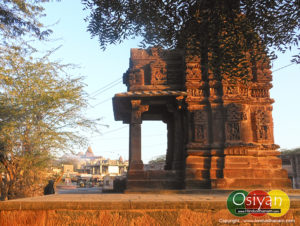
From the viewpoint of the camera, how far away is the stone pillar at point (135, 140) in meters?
8.99

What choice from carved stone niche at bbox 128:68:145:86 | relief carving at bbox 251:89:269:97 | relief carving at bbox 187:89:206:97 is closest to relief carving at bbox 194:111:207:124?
relief carving at bbox 187:89:206:97

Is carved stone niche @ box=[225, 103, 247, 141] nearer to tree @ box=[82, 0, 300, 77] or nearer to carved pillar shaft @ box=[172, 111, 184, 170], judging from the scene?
carved pillar shaft @ box=[172, 111, 184, 170]

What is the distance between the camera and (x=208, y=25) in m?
4.99

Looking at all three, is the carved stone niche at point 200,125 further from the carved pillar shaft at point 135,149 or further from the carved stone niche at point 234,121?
the carved pillar shaft at point 135,149

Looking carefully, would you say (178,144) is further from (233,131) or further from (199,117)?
(233,131)

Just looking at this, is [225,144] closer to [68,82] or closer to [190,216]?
[190,216]

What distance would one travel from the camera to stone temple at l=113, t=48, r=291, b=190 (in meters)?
8.55

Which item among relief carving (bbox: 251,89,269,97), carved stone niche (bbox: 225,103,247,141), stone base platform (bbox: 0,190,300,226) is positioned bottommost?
stone base platform (bbox: 0,190,300,226)

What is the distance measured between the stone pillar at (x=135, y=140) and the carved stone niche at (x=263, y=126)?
379cm

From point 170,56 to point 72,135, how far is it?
5.78 metres

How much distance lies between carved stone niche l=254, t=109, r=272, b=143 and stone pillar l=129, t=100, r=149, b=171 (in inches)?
149

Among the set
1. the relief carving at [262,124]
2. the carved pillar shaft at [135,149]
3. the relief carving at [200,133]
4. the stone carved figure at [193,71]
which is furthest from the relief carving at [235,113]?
the carved pillar shaft at [135,149]

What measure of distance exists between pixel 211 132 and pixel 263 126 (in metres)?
1.68

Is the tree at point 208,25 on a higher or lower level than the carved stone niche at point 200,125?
higher
